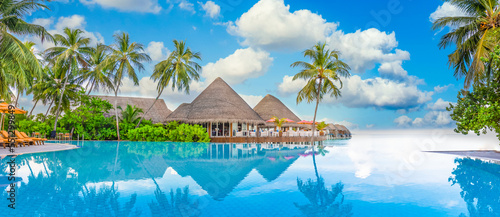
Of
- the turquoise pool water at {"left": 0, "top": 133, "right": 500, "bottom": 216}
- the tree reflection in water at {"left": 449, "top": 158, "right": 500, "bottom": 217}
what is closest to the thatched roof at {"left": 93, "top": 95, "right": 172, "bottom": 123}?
the turquoise pool water at {"left": 0, "top": 133, "right": 500, "bottom": 216}

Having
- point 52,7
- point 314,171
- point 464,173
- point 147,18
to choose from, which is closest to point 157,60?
point 147,18

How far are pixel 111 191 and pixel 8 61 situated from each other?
925cm

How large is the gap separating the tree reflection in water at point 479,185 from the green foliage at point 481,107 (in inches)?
51.6

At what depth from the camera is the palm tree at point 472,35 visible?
11.6m

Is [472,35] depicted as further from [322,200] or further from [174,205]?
[174,205]

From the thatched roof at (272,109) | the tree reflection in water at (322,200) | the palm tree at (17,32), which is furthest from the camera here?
the thatched roof at (272,109)

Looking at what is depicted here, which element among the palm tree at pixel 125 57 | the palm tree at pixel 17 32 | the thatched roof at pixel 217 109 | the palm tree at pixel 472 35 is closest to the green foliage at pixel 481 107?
the palm tree at pixel 472 35

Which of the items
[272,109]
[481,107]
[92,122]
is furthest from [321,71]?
[92,122]

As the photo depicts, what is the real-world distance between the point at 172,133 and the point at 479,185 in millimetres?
16975

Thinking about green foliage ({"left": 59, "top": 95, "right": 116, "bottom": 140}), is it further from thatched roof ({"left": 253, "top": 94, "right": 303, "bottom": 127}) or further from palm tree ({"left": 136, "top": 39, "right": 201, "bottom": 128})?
thatched roof ({"left": 253, "top": 94, "right": 303, "bottom": 127})

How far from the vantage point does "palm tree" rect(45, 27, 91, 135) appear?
22422 millimetres

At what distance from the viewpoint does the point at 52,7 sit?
1255cm

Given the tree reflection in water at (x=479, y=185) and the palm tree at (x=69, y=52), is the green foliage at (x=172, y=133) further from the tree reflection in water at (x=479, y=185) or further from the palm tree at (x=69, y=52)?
the tree reflection in water at (x=479, y=185)

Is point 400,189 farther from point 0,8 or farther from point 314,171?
point 0,8
